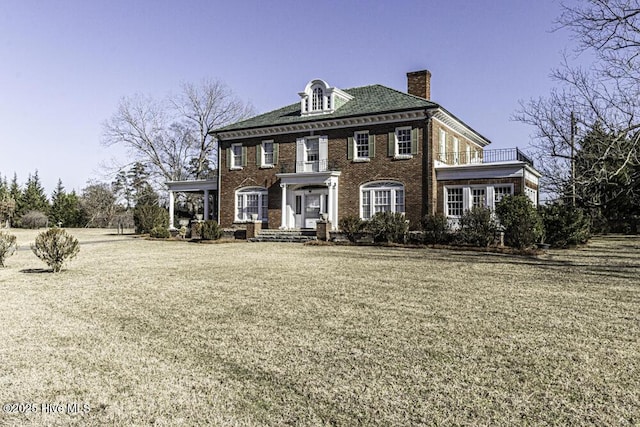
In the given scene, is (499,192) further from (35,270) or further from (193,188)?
(193,188)

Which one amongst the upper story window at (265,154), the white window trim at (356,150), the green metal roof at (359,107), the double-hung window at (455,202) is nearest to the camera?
the double-hung window at (455,202)

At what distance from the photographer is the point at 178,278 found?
10.7m

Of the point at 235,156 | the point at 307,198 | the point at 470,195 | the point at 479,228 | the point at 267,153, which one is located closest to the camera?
the point at 479,228

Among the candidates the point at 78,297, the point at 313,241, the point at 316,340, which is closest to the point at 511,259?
the point at 313,241

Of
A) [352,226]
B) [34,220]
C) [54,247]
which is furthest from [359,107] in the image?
[34,220]

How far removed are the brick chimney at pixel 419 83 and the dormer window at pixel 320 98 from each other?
3.82 metres

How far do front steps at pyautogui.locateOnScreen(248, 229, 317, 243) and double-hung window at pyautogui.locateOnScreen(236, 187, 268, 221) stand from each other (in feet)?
7.85

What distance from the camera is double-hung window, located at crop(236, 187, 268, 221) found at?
2744 cm

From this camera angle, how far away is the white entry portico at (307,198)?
2492cm

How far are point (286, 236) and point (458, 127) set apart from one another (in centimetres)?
1163

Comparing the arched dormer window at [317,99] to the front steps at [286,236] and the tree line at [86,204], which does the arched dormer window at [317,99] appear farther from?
the tree line at [86,204]

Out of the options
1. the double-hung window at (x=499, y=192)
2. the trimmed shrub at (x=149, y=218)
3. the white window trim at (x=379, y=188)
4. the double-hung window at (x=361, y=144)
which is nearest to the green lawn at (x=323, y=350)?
the double-hung window at (x=499, y=192)

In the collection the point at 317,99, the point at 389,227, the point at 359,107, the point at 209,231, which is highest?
the point at 317,99

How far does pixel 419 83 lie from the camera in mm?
26656
